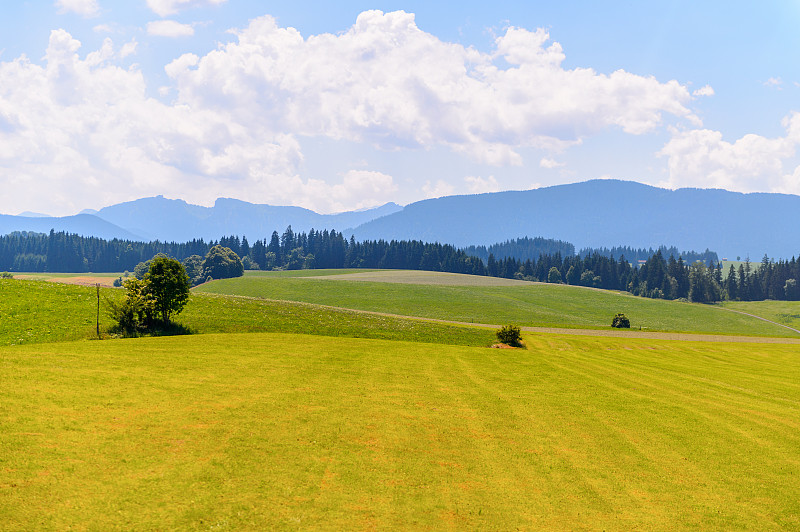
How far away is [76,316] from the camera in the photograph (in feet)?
148

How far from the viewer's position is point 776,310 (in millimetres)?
152500

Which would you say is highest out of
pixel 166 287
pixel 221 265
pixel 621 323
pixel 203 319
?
pixel 221 265

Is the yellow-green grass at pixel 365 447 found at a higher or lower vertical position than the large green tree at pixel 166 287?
lower

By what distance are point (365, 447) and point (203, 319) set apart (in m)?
37.5

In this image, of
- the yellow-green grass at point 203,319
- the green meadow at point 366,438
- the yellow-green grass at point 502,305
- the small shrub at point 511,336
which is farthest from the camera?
the yellow-green grass at point 502,305

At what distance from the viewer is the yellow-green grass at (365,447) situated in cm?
1449

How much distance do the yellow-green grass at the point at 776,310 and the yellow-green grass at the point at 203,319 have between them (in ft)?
407

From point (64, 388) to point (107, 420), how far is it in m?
5.04

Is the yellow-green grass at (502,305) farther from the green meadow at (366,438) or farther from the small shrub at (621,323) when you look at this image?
the green meadow at (366,438)

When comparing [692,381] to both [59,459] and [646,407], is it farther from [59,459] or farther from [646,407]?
[59,459]

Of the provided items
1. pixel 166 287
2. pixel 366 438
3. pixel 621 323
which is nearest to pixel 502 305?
pixel 621 323

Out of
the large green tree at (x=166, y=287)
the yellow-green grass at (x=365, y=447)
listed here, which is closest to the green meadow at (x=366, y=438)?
Answer: the yellow-green grass at (x=365, y=447)

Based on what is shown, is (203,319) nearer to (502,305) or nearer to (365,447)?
(365,447)

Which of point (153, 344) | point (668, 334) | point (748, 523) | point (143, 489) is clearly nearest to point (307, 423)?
point (143, 489)
